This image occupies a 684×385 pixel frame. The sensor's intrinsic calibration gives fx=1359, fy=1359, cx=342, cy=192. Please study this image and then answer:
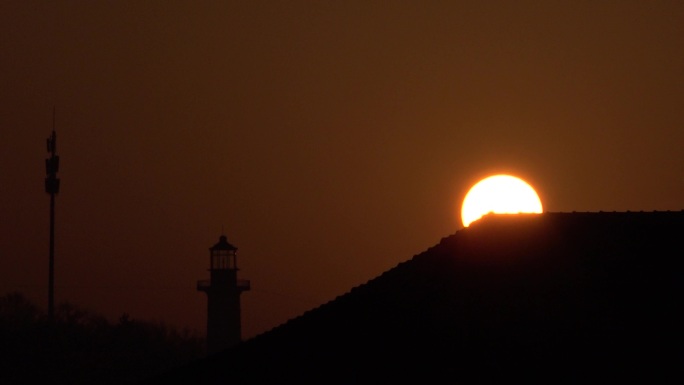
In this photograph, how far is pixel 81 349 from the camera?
179ft

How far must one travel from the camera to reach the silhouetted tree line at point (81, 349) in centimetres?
5084

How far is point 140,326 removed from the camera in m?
61.7

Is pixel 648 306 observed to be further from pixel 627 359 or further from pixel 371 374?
pixel 371 374

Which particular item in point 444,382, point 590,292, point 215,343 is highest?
point 215,343

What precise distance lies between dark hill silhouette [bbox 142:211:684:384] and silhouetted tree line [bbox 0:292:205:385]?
28901 mm

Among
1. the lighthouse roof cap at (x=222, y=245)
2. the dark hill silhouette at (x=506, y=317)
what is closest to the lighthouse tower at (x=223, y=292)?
the lighthouse roof cap at (x=222, y=245)

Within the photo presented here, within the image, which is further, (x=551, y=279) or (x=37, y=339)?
(x=37, y=339)

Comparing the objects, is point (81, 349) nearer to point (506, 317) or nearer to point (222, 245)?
point (222, 245)

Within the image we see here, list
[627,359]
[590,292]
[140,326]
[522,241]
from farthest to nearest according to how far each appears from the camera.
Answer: [140,326]
[522,241]
[590,292]
[627,359]

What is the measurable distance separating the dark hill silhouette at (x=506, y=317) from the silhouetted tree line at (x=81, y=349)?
28901 millimetres

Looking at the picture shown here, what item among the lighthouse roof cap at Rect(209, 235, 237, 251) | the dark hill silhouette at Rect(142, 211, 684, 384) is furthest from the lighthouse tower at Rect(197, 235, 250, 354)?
the dark hill silhouette at Rect(142, 211, 684, 384)

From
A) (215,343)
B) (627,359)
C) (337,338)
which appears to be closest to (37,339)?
(215,343)

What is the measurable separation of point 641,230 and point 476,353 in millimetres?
4183

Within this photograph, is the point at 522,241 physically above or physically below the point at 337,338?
above
